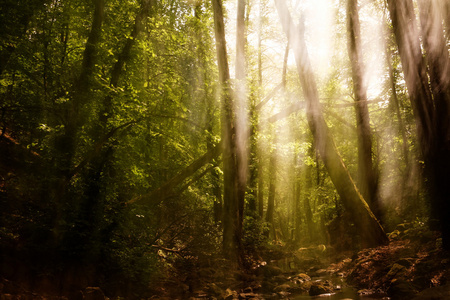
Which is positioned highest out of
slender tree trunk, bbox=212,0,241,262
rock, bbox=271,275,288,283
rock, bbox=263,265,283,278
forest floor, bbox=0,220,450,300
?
slender tree trunk, bbox=212,0,241,262

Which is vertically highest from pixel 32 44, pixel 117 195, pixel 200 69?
pixel 200 69

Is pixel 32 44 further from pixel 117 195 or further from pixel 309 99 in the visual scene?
pixel 309 99

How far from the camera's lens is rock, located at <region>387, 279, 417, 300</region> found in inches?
205

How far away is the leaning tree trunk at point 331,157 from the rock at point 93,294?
23.4ft

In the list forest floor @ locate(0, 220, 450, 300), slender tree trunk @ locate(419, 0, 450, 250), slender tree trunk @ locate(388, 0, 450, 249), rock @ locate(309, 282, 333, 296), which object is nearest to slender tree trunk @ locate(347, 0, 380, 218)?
forest floor @ locate(0, 220, 450, 300)

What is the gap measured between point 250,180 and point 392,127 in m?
8.39

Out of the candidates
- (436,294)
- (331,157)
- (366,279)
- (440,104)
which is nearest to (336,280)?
(366,279)

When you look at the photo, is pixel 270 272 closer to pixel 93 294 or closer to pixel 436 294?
pixel 93 294

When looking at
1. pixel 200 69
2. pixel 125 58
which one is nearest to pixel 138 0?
pixel 125 58

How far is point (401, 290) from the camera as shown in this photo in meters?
5.42

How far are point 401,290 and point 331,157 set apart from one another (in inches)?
178

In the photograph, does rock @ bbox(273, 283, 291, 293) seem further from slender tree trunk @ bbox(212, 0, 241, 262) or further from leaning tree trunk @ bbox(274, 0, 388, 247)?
leaning tree trunk @ bbox(274, 0, 388, 247)

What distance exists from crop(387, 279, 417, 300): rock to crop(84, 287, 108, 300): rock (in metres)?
5.75

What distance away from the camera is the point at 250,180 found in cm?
1694
